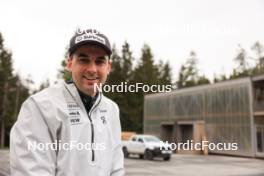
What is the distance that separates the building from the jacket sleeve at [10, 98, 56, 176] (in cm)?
2423

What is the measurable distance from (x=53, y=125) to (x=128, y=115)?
169 feet

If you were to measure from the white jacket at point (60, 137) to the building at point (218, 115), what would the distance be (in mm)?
23913

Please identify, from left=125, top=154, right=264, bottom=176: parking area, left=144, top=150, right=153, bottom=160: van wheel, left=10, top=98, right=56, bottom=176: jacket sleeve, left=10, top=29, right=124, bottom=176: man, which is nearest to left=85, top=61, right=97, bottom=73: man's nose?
left=10, top=29, right=124, bottom=176: man

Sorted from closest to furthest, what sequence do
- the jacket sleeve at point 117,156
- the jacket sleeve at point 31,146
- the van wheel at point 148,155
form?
the jacket sleeve at point 31,146 → the jacket sleeve at point 117,156 → the van wheel at point 148,155

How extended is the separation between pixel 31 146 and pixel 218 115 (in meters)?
27.3

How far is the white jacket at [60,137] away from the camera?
64.1 inches

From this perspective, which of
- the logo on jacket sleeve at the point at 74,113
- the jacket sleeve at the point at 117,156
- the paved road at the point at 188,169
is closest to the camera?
the logo on jacket sleeve at the point at 74,113

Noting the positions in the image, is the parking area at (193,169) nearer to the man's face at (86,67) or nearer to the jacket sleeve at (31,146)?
the man's face at (86,67)

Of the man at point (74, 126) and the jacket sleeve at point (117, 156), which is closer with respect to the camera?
the man at point (74, 126)

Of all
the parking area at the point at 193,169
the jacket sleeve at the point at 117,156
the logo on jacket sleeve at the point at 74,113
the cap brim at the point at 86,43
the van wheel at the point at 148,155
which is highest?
the cap brim at the point at 86,43

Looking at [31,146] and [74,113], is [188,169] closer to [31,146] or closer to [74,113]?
[74,113]

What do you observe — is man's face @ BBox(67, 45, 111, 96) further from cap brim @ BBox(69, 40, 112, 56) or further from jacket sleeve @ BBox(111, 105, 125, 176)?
jacket sleeve @ BBox(111, 105, 125, 176)

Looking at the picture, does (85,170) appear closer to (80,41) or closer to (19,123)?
(19,123)

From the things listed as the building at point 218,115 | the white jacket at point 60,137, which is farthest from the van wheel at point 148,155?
the white jacket at point 60,137
